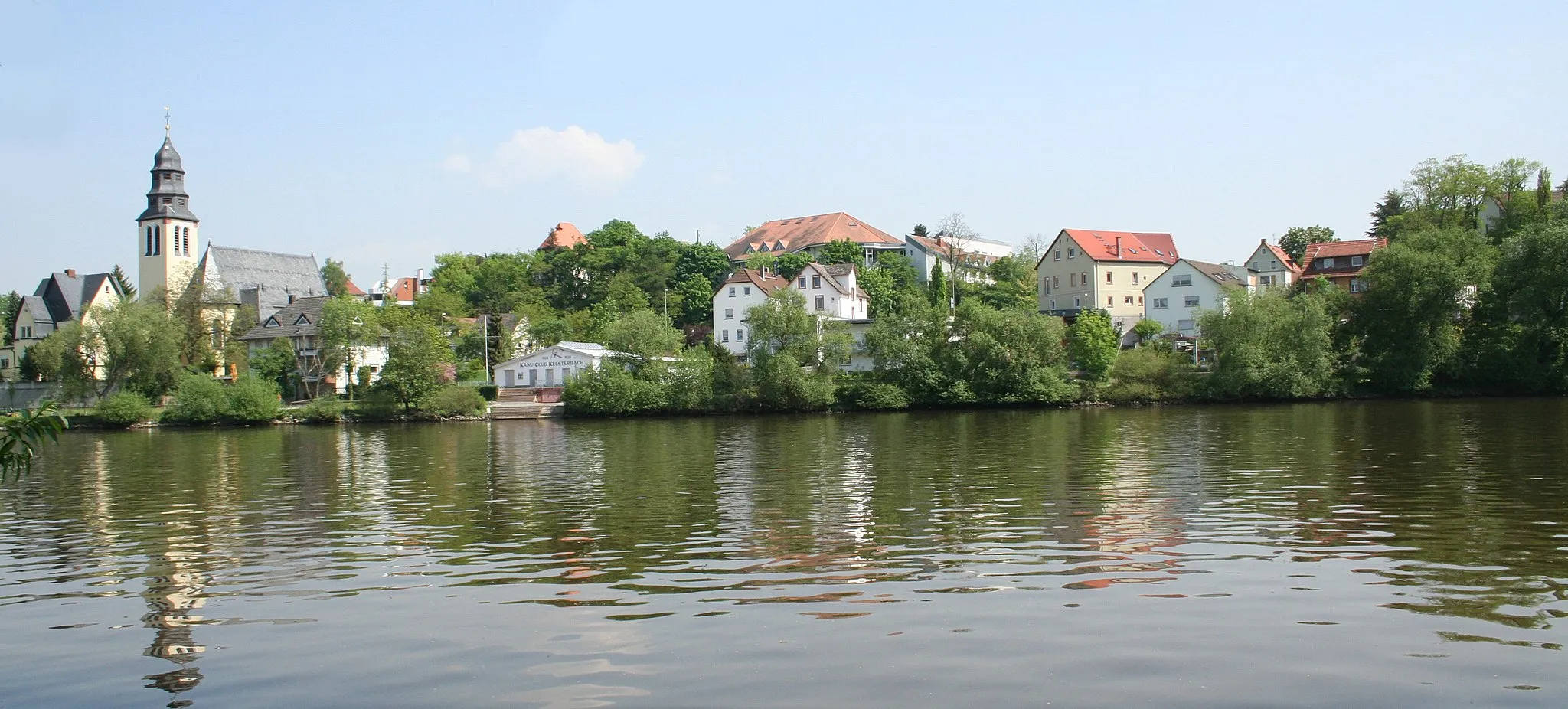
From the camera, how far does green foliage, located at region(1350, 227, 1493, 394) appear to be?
69125 mm

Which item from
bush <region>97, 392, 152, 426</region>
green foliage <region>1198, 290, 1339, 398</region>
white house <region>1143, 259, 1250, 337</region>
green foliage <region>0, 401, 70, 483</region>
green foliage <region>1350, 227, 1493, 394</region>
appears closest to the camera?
green foliage <region>0, 401, 70, 483</region>

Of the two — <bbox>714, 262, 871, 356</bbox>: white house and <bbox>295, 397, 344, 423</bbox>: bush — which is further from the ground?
<bbox>714, 262, 871, 356</bbox>: white house

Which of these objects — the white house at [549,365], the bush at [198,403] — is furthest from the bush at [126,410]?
the white house at [549,365]

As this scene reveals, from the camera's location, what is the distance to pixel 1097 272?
4122 inches

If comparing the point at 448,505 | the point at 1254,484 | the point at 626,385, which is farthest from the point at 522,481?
the point at 626,385

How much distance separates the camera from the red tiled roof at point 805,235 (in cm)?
13088

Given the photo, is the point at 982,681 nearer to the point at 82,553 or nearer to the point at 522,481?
the point at 82,553

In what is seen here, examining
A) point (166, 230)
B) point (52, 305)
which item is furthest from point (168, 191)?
point (52, 305)

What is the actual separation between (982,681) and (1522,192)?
92386 millimetres

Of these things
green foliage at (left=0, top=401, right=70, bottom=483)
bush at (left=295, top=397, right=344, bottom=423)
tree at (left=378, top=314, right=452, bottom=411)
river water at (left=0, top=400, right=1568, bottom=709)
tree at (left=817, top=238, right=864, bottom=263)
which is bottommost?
river water at (left=0, top=400, right=1568, bottom=709)

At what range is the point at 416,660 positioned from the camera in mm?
10469

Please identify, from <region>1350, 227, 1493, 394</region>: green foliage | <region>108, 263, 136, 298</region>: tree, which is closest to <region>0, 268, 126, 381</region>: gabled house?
<region>108, 263, 136, 298</region>: tree

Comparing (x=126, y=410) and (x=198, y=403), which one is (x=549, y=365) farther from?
(x=126, y=410)

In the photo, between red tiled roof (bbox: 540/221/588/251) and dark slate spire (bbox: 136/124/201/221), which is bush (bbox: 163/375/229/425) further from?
Answer: red tiled roof (bbox: 540/221/588/251)
